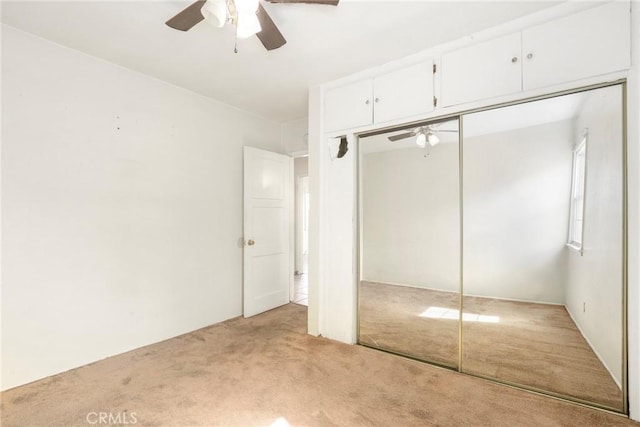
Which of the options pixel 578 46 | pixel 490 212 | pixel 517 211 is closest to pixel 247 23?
pixel 578 46

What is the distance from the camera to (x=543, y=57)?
2.01 meters

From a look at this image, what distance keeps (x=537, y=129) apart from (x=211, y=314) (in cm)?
361

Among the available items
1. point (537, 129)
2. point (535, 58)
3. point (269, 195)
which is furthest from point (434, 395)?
point (269, 195)

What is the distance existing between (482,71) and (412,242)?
1.51 m

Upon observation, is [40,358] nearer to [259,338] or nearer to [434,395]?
[259,338]

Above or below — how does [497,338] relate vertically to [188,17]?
below

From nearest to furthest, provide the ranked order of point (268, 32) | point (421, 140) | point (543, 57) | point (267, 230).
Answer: point (268, 32) → point (543, 57) → point (421, 140) → point (267, 230)

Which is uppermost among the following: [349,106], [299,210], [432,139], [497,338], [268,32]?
[268,32]

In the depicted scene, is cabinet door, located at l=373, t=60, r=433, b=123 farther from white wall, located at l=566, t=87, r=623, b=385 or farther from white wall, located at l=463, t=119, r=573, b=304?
white wall, located at l=566, t=87, r=623, b=385

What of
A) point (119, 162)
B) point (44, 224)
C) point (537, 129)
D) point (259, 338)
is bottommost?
point (259, 338)

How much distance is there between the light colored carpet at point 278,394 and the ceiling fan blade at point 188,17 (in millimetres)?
2429

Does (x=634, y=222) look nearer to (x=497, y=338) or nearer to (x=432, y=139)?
(x=497, y=338)

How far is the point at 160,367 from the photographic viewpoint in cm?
244

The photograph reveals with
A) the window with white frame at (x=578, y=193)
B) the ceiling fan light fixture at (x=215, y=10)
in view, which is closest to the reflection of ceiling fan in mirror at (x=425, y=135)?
the window with white frame at (x=578, y=193)
